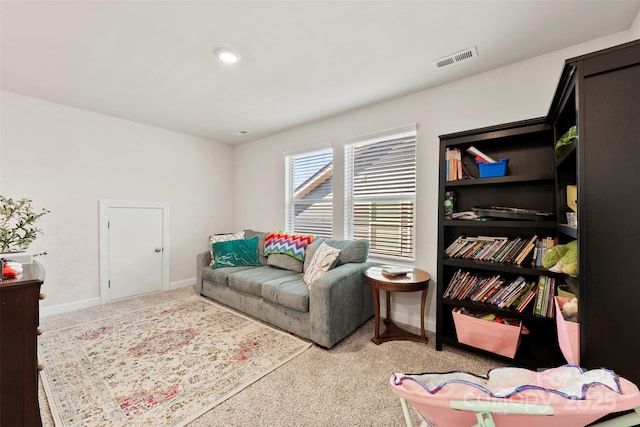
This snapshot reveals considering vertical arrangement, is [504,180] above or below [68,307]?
above

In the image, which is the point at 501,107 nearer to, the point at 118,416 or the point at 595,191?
the point at 595,191

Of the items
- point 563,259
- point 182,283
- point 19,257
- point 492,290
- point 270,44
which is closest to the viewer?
point 563,259

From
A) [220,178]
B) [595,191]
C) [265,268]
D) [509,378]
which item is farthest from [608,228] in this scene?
[220,178]

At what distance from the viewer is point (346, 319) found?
2.39 metres

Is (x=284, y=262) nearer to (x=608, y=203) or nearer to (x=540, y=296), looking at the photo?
(x=540, y=296)

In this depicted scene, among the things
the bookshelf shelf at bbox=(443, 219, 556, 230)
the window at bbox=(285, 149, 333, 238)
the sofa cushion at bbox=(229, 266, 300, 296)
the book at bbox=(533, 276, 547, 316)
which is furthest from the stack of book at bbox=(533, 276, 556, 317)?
the sofa cushion at bbox=(229, 266, 300, 296)

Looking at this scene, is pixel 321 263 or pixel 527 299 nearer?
pixel 527 299

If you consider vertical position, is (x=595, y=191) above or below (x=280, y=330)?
above

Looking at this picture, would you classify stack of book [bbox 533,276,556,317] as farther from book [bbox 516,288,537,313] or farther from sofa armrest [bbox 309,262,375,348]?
sofa armrest [bbox 309,262,375,348]

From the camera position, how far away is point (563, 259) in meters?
1.52

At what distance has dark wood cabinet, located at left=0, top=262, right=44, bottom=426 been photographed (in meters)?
1.12

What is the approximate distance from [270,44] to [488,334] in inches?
108

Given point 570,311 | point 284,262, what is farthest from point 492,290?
point 284,262

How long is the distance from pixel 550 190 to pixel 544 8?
4.06 ft
